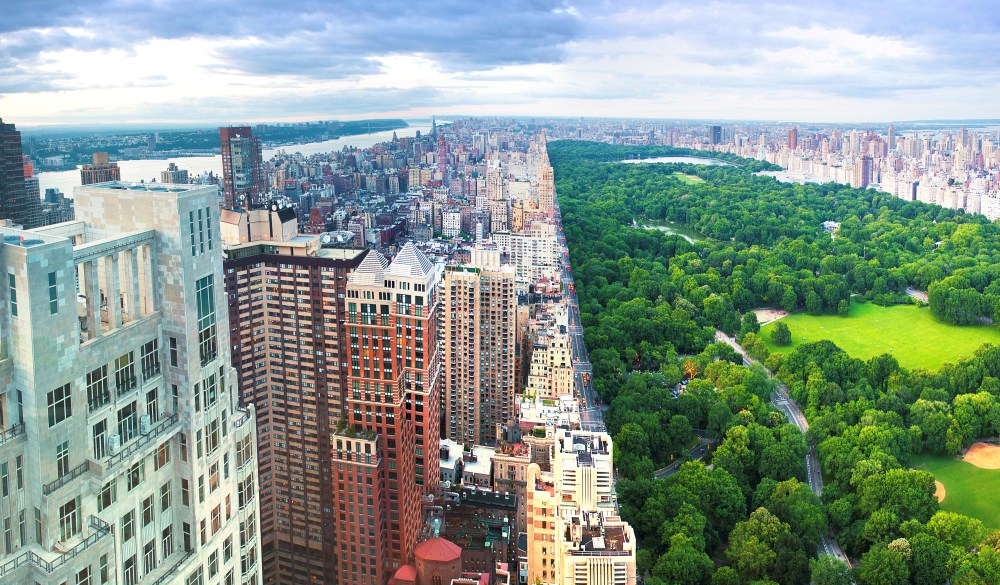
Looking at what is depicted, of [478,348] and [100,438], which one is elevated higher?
[100,438]

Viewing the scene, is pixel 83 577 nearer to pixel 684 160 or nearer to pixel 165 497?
pixel 165 497

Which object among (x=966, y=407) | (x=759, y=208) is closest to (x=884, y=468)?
(x=966, y=407)

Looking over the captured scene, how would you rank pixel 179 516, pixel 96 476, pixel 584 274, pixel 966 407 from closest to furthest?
pixel 96 476, pixel 179 516, pixel 966 407, pixel 584 274

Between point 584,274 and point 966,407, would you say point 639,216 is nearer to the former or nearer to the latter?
point 584,274

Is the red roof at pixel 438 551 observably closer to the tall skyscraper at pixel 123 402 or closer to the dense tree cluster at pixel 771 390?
the dense tree cluster at pixel 771 390

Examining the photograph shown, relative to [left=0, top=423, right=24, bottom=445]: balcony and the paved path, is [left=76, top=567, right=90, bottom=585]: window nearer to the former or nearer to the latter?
[left=0, top=423, right=24, bottom=445]: balcony

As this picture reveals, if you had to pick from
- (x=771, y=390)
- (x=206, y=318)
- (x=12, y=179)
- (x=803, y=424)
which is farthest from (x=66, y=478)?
(x=771, y=390)

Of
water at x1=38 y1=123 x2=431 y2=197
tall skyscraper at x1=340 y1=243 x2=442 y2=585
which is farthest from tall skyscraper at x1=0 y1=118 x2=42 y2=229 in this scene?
tall skyscraper at x1=340 y1=243 x2=442 y2=585
